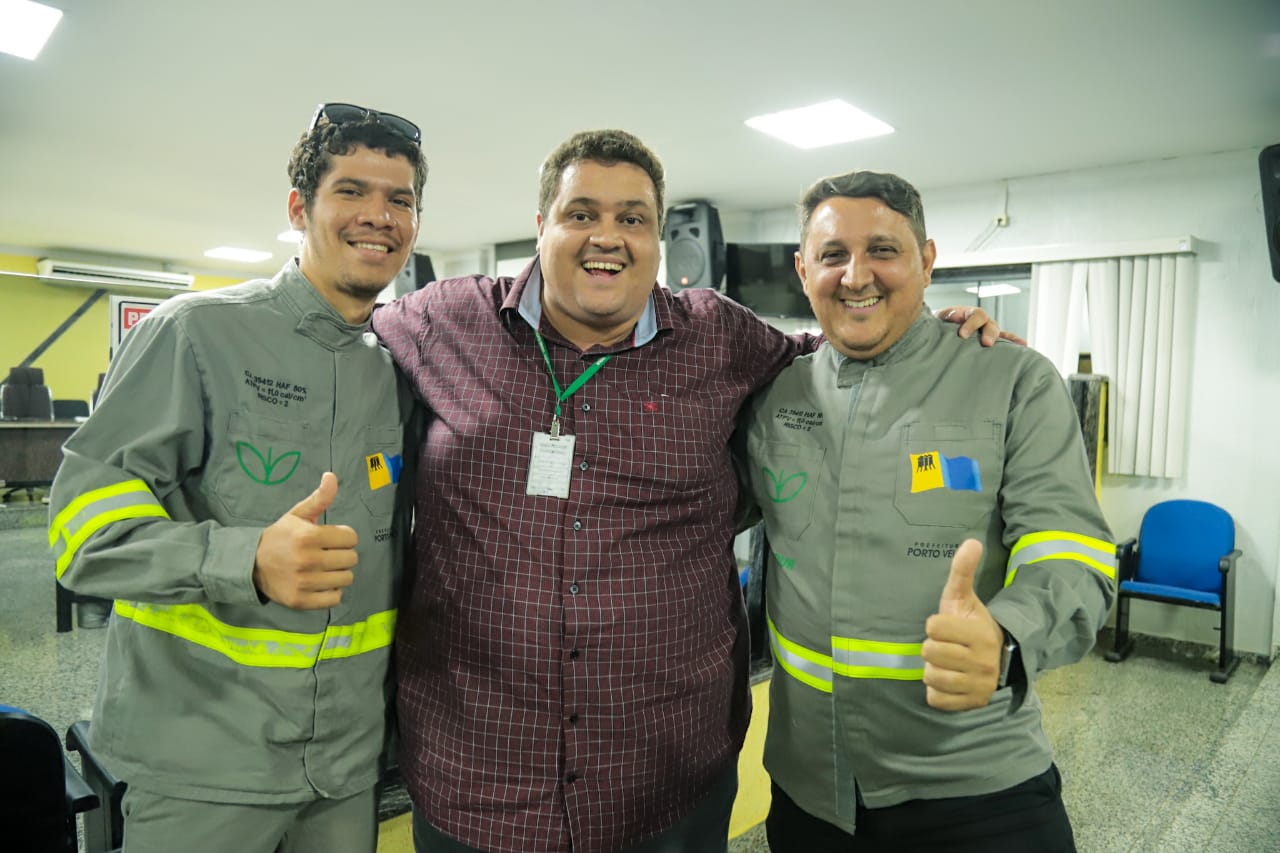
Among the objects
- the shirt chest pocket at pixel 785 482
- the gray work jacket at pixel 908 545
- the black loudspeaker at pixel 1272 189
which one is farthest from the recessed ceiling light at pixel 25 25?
the black loudspeaker at pixel 1272 189

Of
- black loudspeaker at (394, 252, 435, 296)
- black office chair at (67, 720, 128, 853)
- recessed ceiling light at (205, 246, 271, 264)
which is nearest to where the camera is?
black office chair at (67, 720, 128, 853)

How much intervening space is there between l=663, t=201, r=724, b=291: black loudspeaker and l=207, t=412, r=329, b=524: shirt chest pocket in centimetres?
593

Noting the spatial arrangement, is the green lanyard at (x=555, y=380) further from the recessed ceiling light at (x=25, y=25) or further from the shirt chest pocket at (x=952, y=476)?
the recessed ceiling light at (x=25, y=25)

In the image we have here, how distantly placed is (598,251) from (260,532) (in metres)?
0.81

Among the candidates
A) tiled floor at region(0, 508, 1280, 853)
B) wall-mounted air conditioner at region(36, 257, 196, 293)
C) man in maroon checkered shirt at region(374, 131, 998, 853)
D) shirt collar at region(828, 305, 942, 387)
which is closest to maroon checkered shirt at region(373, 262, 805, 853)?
man in maroon checkered shirt at region(374, 131, 998, 853)

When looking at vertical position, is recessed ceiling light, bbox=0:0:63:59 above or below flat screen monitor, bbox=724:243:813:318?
above

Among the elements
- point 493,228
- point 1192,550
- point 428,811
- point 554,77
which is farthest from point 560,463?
point 493,228

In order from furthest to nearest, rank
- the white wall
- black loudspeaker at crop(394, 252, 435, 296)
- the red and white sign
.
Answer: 1. black loudspeaker at crop(394, 252, 435, 296)
2. the white wall
3. the red and white sign

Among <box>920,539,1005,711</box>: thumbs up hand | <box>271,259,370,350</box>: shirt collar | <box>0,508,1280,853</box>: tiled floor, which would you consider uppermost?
<box>271,259,370,350</box>: shirt collar

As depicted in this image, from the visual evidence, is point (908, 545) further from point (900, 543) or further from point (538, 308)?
point (538, 308)

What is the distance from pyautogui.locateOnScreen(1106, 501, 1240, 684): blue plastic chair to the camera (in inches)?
202

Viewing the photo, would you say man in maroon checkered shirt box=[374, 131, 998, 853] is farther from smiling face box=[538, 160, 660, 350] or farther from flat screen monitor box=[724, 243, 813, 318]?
flat screen monitor box=[724, 243, 813, 318]

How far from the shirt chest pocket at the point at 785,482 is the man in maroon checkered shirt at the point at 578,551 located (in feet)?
0.24

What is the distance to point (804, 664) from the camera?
158cm
